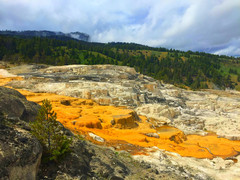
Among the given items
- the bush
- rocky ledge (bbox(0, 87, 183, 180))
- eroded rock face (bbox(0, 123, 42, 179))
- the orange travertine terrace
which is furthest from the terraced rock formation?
eroded rock face (bbox(0, 123, 42, 179))

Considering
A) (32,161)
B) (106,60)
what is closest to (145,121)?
(32,161)

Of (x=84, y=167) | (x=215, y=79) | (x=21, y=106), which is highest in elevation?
(x=215, y=79)

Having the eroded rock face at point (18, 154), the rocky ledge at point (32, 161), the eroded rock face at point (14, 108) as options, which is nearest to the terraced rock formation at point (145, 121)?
the rocky ledge at point (32, 161)

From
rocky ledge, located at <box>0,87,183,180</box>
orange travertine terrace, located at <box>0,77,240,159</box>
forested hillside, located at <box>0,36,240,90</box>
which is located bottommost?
orange travertine terrace, located at <box>0,77,240,159</box>

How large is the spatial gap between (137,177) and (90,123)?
10.0m

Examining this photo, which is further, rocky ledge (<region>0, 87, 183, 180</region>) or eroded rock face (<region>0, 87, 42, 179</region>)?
rocky ledge (<region>0, 87, 183, 180</region>)

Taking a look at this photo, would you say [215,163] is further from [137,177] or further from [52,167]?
[52,167]

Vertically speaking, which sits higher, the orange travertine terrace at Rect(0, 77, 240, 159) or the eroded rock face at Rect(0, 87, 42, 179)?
the eroded rock face at Rect(0, 87, 42, 179)

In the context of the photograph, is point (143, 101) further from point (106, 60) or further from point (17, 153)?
point (106, 60)

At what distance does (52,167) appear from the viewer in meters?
5.43

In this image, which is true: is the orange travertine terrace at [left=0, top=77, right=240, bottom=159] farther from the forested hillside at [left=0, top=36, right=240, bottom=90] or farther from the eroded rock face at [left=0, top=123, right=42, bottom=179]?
the forested hillside at [left=0, top=36, right=240, bottom=90]

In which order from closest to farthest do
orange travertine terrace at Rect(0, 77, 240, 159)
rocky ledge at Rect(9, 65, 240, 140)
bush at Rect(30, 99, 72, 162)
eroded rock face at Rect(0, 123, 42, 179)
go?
eroded rock face at Rect(0, 123, 42, 179) → bush at Rect(30, 99, 72, 162) → orange travertine terrace at Rect(0, 77, 240, 159) → rocky ledge at Rect(9, 65, 240, 140)

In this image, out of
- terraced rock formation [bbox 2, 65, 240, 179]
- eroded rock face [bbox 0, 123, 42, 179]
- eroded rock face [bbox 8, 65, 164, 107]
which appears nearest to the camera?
eroded rock face [bbox 0, 123, 42, 179]

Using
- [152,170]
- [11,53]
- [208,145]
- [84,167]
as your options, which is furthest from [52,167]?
[11,53]
